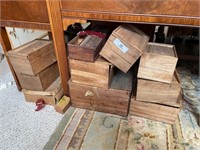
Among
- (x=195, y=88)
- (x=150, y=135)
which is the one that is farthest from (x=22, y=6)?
(x=195, y=88)

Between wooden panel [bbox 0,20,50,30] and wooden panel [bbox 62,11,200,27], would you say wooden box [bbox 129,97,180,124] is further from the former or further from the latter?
wooden panel [bbox 0,20,50,30]

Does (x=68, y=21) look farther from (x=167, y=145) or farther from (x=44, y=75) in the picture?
(x=167, y=145)

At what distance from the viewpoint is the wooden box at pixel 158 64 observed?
857mm

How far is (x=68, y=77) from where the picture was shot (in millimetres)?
1145

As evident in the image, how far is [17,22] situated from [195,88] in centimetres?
131

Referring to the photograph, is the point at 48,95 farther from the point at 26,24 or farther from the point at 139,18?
the point at 139,18

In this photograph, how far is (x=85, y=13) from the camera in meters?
0.88

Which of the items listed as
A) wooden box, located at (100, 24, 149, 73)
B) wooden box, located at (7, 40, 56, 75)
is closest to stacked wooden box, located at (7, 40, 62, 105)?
wooden box, located at (7, 40, 56, 75)

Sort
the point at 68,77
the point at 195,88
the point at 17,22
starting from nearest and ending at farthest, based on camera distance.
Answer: the point at 17,22, the point at 68,77, the point at 195,88

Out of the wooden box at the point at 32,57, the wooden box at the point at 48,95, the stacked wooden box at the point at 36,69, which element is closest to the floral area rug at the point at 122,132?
the wooden box at the point at 48,95

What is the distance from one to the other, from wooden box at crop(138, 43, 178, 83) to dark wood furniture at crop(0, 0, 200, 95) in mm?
155

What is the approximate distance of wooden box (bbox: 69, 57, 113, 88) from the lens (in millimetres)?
949

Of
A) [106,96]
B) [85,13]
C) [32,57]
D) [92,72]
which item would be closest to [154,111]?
[106,96]

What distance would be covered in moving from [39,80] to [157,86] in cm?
74
